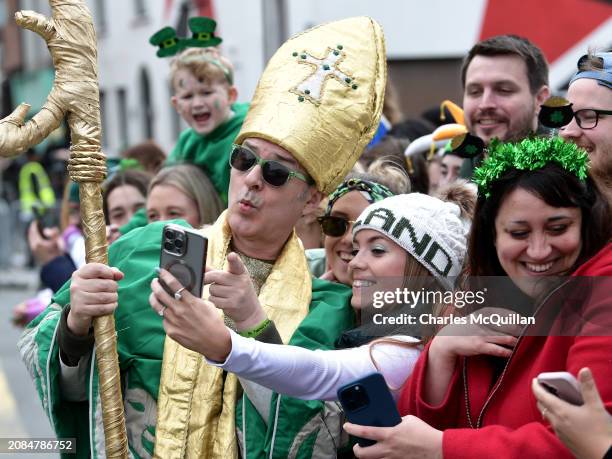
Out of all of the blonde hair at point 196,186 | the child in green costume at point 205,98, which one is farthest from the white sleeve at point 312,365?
the child in green costume at point 205,98

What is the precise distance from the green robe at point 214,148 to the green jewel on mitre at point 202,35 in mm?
393

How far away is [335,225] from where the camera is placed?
3.66m

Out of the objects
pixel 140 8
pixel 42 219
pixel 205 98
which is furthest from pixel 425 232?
pixel 140 8

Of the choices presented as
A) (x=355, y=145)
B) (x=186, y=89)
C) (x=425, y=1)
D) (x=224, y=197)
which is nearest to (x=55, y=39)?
(x=355, y=145)

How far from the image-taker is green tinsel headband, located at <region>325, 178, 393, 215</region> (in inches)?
145

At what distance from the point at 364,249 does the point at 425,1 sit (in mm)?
11359

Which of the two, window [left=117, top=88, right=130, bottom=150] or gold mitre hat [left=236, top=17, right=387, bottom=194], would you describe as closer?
gold mitre hat [left=236, top=17, right=387, bottom=194]

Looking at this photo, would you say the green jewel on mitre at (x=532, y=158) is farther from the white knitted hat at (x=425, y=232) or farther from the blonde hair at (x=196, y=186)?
the blonde hair at (x=196, y=186)

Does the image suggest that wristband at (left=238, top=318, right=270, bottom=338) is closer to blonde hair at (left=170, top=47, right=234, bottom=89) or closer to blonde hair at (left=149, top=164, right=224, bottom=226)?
blonde hair at (left=149, top=164, right=224, bottom=226)

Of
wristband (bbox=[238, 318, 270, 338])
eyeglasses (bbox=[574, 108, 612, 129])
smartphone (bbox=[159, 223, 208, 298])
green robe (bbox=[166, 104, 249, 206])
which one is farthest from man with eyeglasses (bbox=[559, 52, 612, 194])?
green robe (bbox=[166, 104, 249, 206])

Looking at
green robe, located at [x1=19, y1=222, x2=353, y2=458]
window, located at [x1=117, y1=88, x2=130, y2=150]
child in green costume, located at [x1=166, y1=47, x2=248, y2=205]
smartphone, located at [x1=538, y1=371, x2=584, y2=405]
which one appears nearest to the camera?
smartphone, located at [x1=538, y1=371, x2=584, y2=405]

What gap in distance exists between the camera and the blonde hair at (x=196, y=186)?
4523 mm

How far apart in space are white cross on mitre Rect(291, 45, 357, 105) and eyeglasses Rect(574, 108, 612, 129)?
69 centimetres

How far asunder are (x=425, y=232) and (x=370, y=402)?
0.74m
